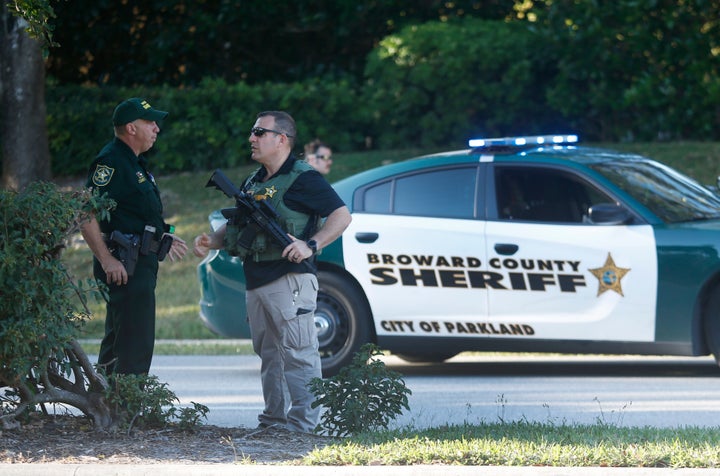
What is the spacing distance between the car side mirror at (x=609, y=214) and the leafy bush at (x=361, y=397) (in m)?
2.94

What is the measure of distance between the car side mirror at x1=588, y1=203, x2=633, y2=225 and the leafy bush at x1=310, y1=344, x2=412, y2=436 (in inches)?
116

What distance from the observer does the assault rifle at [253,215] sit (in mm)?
6855

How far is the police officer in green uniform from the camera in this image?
6.83 metres

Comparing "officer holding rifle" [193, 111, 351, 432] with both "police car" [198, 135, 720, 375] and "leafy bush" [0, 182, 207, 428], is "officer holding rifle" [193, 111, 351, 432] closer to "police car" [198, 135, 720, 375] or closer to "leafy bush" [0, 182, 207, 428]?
"leafy bush" [0, 182, 207, 428]

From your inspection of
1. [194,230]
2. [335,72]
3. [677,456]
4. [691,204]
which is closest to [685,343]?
[691,204]

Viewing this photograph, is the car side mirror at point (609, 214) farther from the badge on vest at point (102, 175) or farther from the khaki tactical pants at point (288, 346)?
the badge on vest at point (102, 175)

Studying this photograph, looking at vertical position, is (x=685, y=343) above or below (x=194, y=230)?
below

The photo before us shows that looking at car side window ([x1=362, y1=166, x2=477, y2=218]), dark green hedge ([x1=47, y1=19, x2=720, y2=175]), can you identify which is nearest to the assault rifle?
car side window ([x1=362, y1=166, x2=477, y2=218])

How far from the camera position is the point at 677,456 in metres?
5.71

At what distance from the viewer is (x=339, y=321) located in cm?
978

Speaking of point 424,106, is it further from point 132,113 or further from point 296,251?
point 296,251

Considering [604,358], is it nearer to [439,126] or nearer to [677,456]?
[677,456]

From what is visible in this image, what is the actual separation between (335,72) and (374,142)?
6.04ft

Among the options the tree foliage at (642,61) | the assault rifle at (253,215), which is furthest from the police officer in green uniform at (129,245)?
the tree foliage at (642,61)
